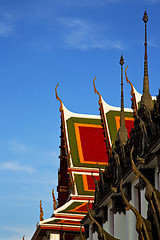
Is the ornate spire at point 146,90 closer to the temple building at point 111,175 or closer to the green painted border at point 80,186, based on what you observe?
the temple building at point 111,175

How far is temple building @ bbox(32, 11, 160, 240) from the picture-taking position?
17572 mm

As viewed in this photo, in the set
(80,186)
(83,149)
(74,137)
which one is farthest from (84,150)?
(80,186)

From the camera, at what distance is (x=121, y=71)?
26656 mm

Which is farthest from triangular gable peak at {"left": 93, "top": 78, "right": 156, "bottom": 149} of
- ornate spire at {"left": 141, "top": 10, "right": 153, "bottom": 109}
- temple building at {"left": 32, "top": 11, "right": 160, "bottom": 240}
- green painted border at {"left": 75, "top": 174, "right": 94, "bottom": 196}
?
ornate spire at {"left": 141, "top": 10, "right": 153, "bottom": 109}

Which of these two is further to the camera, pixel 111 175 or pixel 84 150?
pixel 84 150

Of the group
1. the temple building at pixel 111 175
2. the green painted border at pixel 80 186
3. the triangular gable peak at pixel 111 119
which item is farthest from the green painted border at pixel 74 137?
the triangular gable peak at pixel 111 119

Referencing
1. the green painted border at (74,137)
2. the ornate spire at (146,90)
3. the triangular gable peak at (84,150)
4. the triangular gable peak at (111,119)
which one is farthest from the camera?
the triangular gable peak at (111,119)

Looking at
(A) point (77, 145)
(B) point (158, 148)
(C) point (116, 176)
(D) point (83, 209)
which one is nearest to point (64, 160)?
(A) point (77, 145)

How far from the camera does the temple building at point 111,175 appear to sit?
17.6 meters

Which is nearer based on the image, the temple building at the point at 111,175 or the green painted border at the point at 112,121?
the temple building at the point at 111,175

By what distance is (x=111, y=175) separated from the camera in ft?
76.9

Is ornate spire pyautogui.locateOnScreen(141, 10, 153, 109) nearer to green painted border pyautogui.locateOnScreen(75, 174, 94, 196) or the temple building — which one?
the temple building

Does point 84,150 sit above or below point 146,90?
above

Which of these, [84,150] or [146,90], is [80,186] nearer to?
[84,150]
